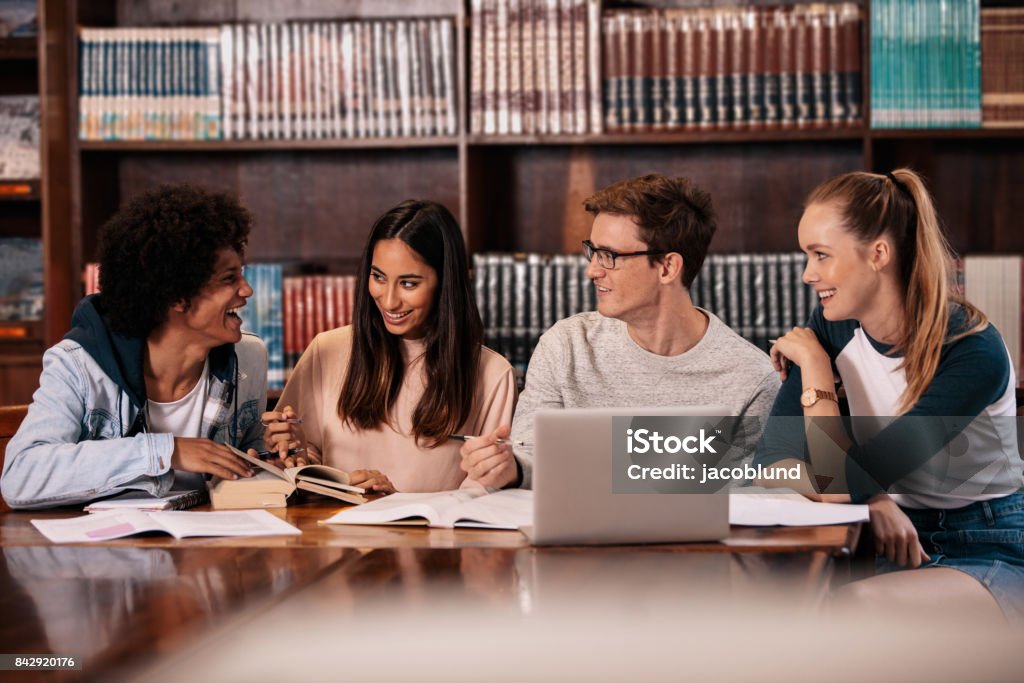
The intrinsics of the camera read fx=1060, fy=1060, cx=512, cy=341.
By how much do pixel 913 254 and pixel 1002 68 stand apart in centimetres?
Result: 143

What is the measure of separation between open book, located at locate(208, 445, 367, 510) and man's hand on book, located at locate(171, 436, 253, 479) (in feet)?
0.05

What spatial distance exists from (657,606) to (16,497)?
1090mm

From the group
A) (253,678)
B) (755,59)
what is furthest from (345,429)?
(755,59)

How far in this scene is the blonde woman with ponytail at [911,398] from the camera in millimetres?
1602

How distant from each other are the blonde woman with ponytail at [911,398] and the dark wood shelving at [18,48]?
240cm

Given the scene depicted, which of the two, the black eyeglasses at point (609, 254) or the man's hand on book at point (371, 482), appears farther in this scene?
the black eyeglasses at point (609, 254)

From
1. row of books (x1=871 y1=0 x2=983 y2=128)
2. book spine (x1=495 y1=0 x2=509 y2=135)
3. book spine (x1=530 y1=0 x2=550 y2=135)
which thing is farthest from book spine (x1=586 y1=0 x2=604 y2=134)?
row of books (x1=871 y1=0 x2=983 y2=128)

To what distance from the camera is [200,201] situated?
6.59ft

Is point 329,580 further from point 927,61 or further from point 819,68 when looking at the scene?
point 927,61

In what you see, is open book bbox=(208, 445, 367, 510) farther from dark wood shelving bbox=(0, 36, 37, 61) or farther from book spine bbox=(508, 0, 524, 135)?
dark wood shelving bbox=(0, 36, 37, 61)

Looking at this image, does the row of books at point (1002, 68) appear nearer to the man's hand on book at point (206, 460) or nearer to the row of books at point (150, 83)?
the row of books at point (150, 83)

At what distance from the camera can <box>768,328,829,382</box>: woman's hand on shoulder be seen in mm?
1850

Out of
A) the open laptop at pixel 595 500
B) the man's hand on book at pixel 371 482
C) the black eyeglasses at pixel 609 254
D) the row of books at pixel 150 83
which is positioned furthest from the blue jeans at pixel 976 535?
the row of books at pixel 150 83

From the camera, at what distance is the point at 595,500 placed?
4.44ft
